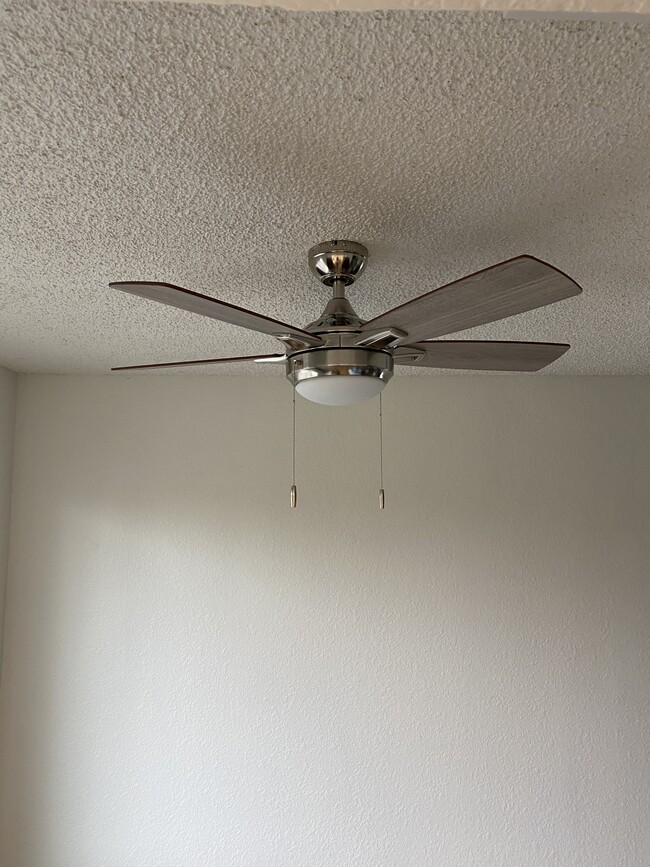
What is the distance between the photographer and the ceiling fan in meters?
1.32

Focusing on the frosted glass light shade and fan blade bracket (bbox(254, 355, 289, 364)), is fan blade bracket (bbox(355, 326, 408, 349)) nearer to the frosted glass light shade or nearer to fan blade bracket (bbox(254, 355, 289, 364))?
the frosted glass light shade

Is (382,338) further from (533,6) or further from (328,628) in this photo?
(328,628)

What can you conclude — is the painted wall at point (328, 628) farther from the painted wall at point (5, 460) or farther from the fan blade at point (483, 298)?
the fan blade at point (483, 298)

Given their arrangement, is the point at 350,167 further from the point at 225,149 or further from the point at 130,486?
the point at 130,486

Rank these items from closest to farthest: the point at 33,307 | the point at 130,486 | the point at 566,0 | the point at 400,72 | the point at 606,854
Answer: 1. the point at 566,0
2. the point at 400,72
3. the point at 33,307
4. the point at 606,854
5. the point at 130,486

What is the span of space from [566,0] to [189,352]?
108 inches

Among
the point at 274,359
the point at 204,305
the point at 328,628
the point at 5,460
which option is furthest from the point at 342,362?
the point at 5,460

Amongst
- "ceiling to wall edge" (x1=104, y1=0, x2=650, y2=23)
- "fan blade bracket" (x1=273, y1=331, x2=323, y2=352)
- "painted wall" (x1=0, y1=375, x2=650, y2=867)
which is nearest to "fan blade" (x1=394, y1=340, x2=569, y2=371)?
"fan blade bracket" (x1=273, y1=331, x2=323, y2=352)

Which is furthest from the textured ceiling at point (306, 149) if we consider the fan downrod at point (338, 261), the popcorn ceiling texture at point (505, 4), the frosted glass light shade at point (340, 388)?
the popcorn ceiling texture at point (505, 4)

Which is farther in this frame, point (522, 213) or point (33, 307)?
point (33, 307)

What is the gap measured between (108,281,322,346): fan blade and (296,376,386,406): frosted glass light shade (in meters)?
0.09

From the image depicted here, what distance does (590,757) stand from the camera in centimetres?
327

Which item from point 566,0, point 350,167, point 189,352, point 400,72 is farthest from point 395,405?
point 566,0

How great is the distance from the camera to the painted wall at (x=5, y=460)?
3.31 meters
